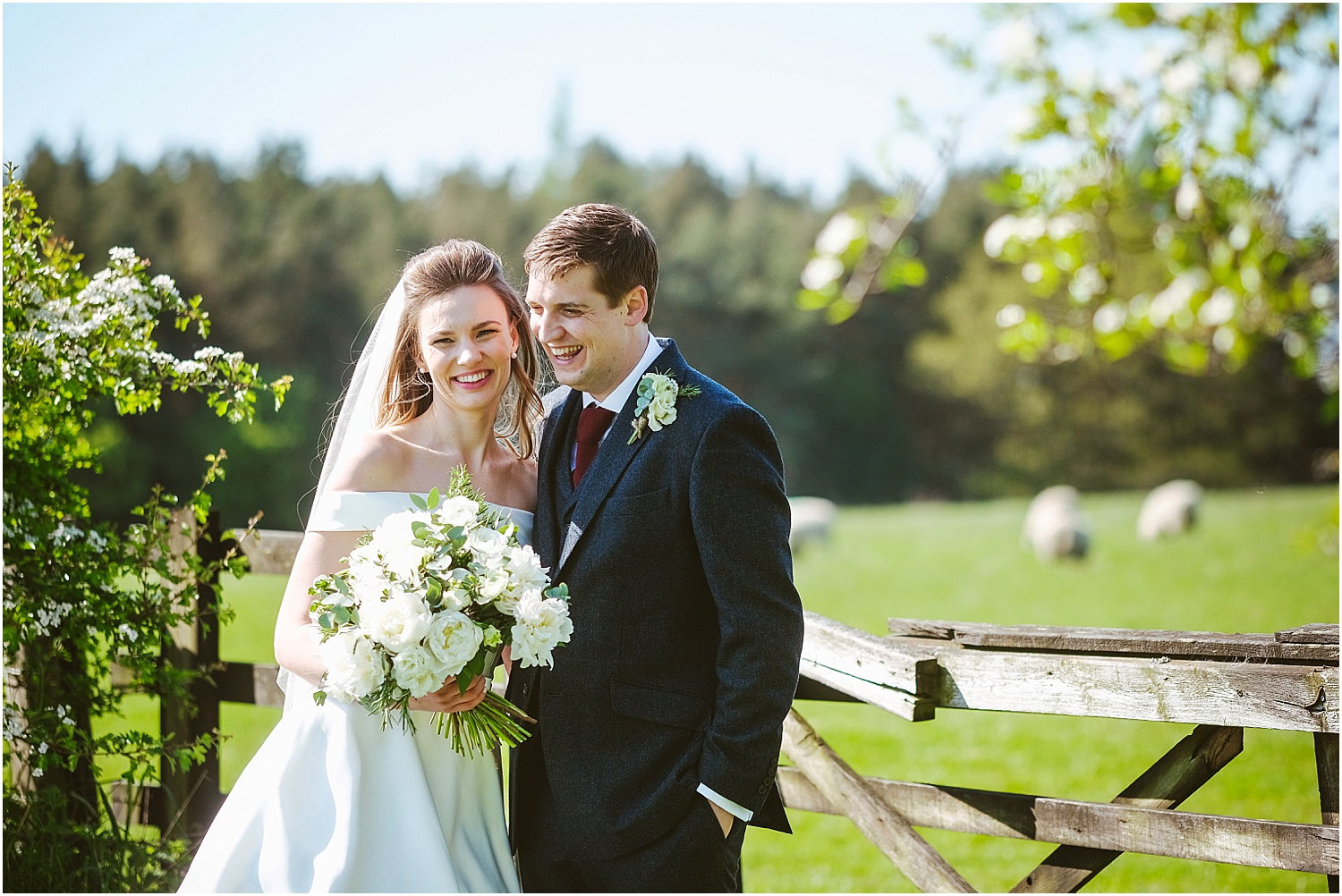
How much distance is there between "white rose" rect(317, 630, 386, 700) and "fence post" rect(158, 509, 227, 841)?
2.30 meters

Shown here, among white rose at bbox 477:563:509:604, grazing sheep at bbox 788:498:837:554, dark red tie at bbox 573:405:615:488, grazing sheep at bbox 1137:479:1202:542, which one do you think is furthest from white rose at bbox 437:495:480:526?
grazing sheep at bbox 1137:479:1202:542

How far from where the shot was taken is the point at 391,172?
3881 cm

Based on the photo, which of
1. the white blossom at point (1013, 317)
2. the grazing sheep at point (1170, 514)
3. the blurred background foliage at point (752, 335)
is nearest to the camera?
the white blossom at point (1013, 317)

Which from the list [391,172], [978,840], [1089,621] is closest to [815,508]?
[1089,621]

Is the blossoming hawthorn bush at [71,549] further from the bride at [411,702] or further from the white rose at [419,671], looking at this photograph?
the white rose at [419,671]

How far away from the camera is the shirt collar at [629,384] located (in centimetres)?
329

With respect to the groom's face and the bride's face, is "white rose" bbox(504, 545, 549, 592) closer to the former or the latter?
the groom's face

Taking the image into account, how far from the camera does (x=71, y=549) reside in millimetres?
4414

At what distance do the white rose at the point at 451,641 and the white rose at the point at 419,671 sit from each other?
0.05 ft

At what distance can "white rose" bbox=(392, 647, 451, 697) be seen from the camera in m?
2.70

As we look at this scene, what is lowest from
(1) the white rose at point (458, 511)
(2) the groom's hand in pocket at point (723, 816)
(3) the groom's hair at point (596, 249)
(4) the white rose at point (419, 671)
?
(2) the groom's hand in pocket at point (723, 816)

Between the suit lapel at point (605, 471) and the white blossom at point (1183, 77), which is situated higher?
the white blossom at point (1183, 77)

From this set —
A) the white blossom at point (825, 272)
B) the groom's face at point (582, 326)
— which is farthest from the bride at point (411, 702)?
the white blossom at point (825, 272)

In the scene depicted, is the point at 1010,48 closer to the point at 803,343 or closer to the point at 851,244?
the point at 851,244
